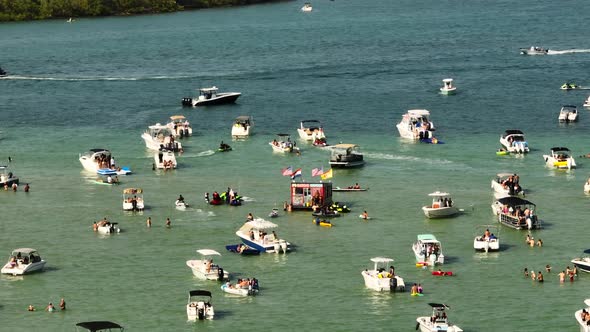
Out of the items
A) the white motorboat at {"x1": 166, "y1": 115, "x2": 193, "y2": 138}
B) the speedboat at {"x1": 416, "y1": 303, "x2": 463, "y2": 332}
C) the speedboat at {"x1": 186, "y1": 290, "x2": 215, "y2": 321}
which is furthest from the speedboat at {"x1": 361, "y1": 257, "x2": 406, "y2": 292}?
the white motorboat at {"x1": 166, "y1": 115, "x2": 193, "y2": 138}

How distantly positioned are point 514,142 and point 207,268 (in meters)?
52.3

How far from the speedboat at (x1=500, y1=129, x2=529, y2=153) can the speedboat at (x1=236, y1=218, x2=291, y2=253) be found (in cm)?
4120

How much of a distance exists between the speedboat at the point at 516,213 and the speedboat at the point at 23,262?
1525 inches

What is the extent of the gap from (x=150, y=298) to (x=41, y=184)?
131 ft

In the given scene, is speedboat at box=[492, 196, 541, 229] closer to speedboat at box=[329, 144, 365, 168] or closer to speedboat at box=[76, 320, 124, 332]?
speedboat at box=[329, 144, 365, 168]

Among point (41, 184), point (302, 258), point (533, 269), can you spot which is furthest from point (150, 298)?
point (41, 184)

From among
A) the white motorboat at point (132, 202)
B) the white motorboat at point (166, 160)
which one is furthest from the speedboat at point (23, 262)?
the white motorboat at point (166, 160)

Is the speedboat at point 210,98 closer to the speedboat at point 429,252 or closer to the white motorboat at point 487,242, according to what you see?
the white motorboat at point 487,242

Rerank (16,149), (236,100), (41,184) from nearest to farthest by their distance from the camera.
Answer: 1. (41,184)
2. (16,149)
3. (236,100)

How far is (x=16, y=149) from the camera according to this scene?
148 metres

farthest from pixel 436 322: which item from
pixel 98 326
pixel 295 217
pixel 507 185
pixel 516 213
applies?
pixel 507 185

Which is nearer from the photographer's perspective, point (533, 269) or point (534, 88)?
point (533, 269)

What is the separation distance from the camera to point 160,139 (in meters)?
144

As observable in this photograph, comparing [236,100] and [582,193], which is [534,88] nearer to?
[236,100]
